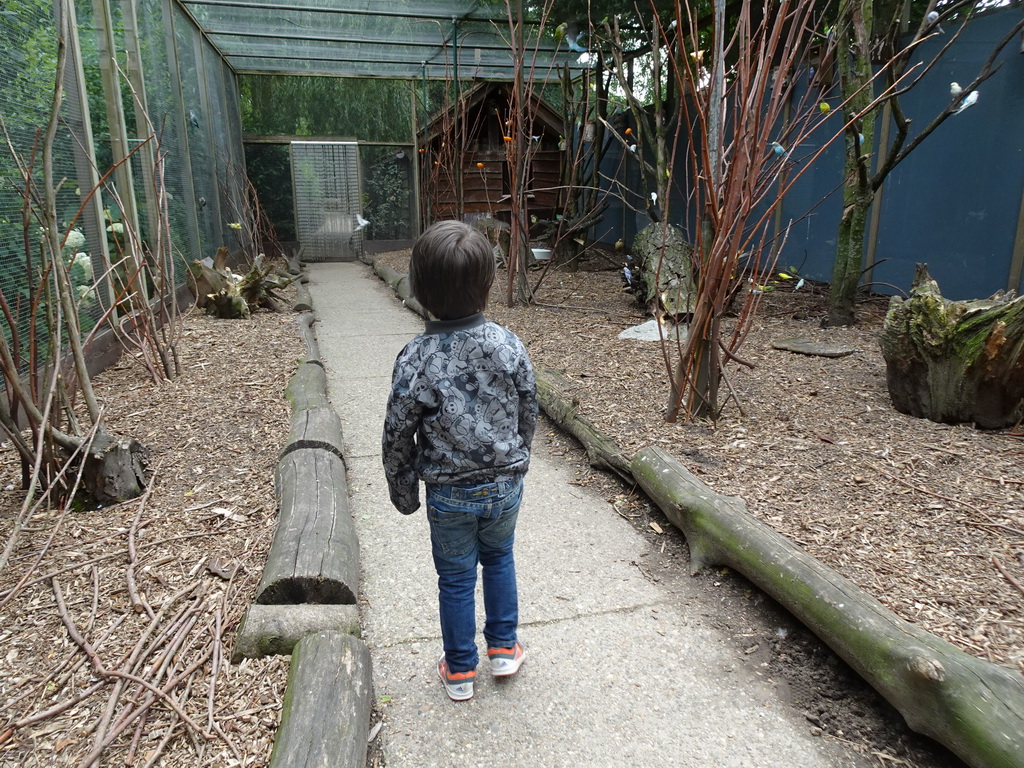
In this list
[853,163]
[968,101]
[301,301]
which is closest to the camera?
[968,101]

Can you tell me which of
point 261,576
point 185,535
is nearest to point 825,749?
point 261,576

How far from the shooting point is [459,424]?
1.79 meters

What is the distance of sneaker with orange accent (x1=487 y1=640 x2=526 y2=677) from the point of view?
78.4 inches

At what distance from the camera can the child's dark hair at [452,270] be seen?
1743 millimetres

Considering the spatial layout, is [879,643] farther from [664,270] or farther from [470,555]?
[664,270]

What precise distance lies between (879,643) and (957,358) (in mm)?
2009

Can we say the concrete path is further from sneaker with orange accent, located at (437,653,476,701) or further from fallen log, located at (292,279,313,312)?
fallen log, located at (292,279,313,312)

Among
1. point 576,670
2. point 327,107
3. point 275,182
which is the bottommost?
point 576,670

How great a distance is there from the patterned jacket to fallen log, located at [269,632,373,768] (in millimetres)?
469

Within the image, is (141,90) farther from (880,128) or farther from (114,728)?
(880,128)

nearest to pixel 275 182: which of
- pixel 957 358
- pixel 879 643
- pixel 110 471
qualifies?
pixel 110 471

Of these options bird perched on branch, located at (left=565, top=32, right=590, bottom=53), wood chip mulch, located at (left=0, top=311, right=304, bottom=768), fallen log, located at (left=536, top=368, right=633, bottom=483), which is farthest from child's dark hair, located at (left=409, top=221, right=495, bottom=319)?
bird perched on branch, located at (left=565, top=32, right=590, bottom=53)

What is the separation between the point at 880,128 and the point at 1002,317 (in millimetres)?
3670

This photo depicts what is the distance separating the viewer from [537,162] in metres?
13.8
